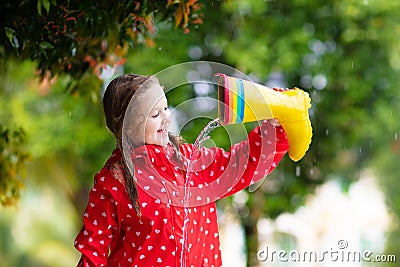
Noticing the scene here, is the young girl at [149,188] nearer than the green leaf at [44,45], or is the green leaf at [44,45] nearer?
the young girl at [149,188]

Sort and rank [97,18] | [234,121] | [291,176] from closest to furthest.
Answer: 1. [234,121]
2. [97,18]
3. [291,176]

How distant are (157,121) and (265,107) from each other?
0.28 m

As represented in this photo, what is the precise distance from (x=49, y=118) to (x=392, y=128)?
7.75 feet

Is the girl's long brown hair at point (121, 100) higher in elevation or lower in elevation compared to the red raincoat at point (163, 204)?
higher

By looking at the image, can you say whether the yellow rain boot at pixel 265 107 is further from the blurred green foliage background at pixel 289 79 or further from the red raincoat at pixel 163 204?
the blurred green foliage background at pixel 289 79

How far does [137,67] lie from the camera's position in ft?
14.9

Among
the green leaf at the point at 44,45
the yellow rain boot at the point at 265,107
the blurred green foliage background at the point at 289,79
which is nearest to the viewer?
the yellow rain boot at the point at 265,107

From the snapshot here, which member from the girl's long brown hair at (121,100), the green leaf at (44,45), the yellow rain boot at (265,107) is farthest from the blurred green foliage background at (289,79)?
the yellow rain boot at (265,107)

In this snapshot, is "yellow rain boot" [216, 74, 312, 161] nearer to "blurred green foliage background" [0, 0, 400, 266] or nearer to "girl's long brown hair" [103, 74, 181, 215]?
"girl's long brown hair" [103, 74, 181, 215]

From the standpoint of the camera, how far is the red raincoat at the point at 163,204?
179 cm

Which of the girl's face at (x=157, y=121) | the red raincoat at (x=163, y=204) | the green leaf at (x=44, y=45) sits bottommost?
the red raincoat at (x=163, y=204)

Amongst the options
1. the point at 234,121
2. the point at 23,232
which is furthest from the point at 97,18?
the point at 23,232

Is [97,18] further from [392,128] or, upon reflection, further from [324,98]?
[392,128]

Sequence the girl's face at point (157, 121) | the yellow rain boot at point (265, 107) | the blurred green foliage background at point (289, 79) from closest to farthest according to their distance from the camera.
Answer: the yellow rain boot at point (265, 107), the girl's face at point (157, 121), the blurred green foliage background at point (289, 79)
